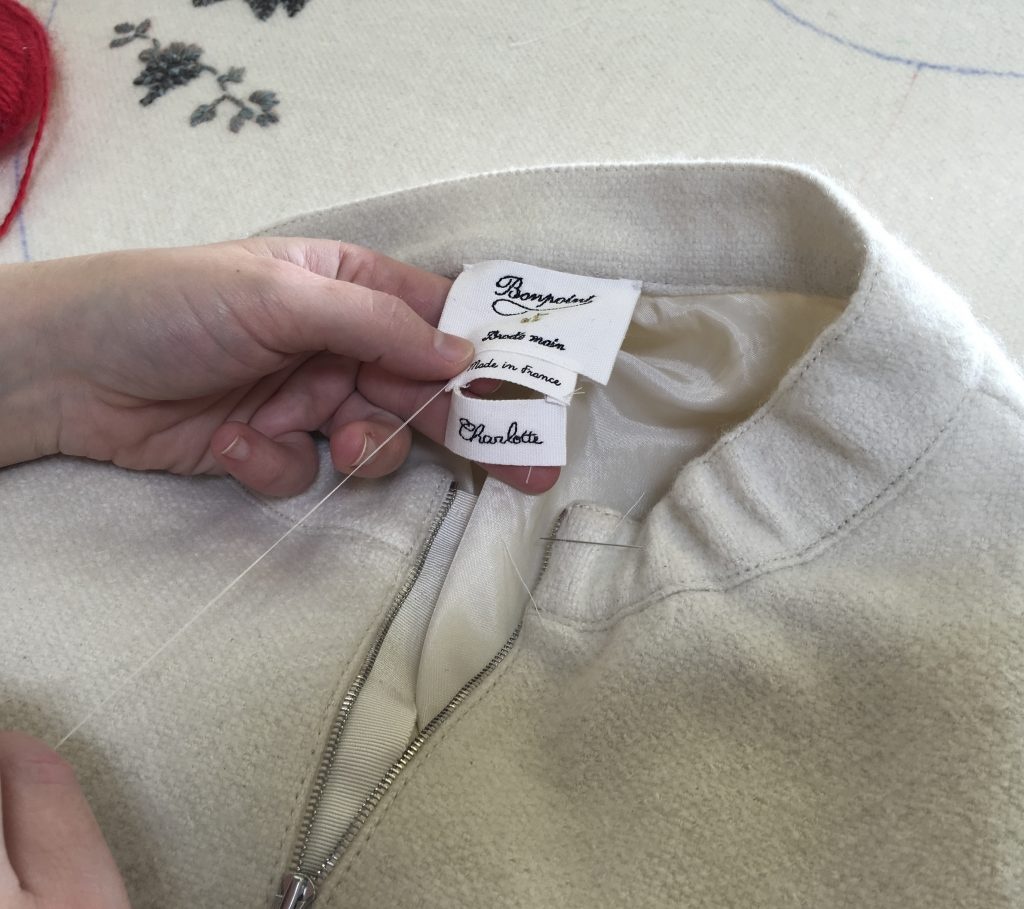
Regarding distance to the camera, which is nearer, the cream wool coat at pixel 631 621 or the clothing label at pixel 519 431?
the cream wool coat at pixel 631 621

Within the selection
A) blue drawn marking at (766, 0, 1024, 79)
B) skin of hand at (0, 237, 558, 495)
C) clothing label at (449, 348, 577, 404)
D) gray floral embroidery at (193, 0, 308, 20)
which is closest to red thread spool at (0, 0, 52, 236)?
gray floral embroidery at (193, 0, 308, 20)

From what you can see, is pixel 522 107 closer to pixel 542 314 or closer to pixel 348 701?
pixel 542 314

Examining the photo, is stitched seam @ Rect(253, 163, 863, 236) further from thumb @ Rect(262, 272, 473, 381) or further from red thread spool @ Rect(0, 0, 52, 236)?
red thread spool @ Rect(0, 0, 52, 236)

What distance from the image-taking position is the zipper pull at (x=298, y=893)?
0.46 m

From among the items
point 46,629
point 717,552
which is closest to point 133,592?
point 46,629

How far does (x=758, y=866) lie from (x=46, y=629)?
0.44m

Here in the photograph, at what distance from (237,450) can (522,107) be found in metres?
0.53

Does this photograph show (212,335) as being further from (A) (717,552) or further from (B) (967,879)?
(B) (967,879)

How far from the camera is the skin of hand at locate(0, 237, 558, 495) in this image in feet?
1.84

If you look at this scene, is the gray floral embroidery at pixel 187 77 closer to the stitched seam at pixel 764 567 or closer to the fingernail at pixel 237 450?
the fingernail at pixel 237 450

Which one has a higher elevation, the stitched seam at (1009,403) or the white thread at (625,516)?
the stitched seam at (1009,403)

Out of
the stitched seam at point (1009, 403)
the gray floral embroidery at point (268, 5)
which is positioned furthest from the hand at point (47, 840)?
the gray floral embroidery at point (268, 5)

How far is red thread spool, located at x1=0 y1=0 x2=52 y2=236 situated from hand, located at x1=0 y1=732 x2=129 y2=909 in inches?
27.3

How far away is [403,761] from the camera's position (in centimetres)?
50
